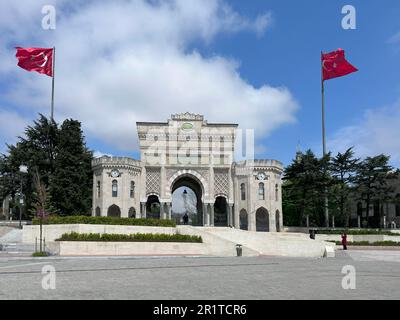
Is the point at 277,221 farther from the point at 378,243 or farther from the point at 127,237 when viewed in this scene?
the point at 127,237

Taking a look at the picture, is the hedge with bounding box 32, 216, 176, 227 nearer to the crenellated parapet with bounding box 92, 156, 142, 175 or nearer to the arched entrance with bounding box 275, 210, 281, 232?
the crenellated parapet with bounding box 92, 156, 142, 175

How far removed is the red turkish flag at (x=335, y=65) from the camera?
44281 millimetres

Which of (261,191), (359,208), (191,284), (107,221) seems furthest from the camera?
(359,208)

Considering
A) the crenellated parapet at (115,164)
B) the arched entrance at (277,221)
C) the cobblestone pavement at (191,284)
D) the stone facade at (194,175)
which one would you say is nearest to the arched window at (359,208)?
the arched entrance at (277,221)

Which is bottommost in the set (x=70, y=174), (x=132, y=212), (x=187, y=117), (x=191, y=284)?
(x=191, y=284)

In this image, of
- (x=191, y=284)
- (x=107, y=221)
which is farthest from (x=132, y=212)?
(x=191, y=284)

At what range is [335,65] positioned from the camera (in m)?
44.8

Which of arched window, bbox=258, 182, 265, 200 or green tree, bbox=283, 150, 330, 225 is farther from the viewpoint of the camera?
arched window, bbox=258, 182, 265, 200

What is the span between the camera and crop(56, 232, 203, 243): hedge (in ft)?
87.1

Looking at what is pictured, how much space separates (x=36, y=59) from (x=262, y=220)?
2854cm

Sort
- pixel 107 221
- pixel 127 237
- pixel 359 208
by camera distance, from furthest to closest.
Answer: pixel 359 208 < pixel 107 221 < pixel 127 237

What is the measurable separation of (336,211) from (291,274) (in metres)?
34.9

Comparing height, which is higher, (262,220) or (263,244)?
(262,220)

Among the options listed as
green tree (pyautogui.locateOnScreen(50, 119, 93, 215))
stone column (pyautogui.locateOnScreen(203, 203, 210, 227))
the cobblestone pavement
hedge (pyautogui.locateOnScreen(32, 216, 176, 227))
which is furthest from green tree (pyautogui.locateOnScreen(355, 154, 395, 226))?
the cobblestone pavement
